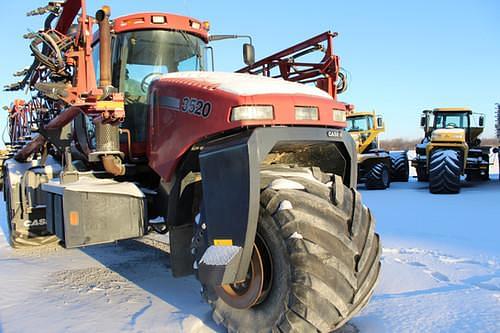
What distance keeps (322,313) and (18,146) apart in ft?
22.7

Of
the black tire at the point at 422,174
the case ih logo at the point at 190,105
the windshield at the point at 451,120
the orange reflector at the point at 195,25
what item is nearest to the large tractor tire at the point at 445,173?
the black tire at the point at 422,174

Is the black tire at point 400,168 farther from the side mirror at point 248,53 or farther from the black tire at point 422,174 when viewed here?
the side mirror at point 248,53

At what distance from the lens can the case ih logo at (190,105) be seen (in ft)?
10.4

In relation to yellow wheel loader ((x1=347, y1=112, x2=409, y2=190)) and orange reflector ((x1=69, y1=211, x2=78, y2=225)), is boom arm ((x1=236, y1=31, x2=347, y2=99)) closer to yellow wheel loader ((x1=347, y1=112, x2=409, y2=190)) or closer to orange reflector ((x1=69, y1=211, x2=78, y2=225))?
orange reflector ((x1=69, y1=211, x2=78, y2=225))

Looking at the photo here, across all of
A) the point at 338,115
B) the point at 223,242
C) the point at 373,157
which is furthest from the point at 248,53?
the point at 373,157

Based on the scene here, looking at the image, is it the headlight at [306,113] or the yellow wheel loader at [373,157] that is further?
the yellow wheel loader at [373,157]

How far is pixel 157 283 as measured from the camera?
444 centimetres

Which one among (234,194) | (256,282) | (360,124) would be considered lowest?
(256,282)

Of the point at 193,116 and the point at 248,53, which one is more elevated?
the point at 248,53

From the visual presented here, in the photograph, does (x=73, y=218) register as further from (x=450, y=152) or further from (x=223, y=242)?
(x=450, y=152)

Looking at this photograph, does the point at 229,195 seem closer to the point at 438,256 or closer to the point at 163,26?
the point at 163,26

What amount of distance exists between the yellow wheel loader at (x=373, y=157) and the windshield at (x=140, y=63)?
31.2ft

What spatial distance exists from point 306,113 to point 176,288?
85.5 inches

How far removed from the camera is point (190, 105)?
132 inches
